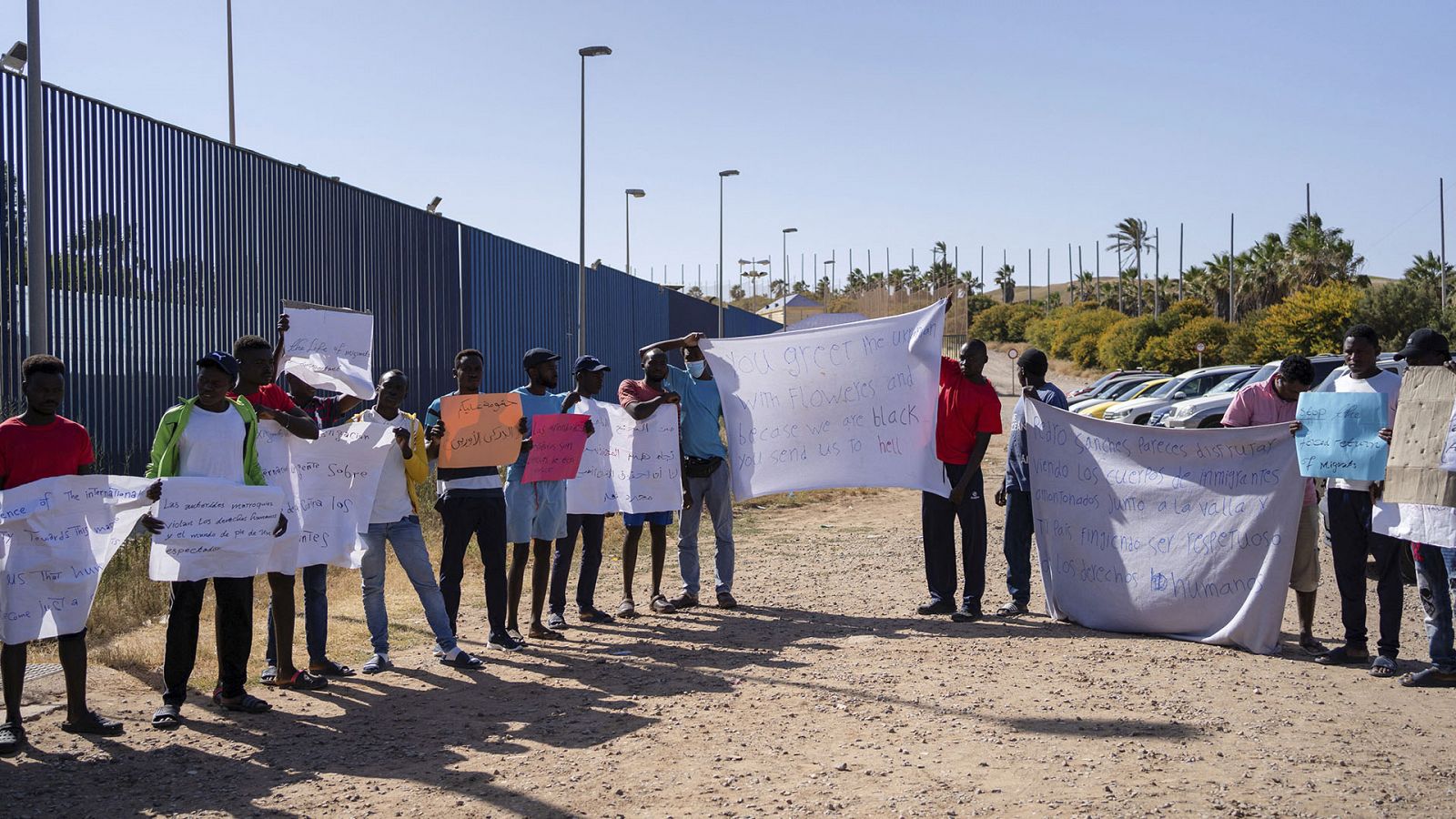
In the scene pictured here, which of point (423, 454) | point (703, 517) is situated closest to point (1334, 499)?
point (423, 454)

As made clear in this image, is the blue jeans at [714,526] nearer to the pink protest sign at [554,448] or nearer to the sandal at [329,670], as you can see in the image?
the pink protest sign at [554,448]

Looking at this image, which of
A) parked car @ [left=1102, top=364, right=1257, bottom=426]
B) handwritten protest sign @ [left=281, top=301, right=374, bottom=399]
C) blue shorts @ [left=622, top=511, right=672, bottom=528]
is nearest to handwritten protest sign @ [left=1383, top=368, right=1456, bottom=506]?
blue shorts @ [left=622, top=511, right=672, bottom=528]

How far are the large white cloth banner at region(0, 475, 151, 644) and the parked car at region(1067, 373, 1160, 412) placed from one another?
86.9ft

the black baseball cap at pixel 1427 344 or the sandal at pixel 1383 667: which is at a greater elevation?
the black baseball cap at pixel 1427 344

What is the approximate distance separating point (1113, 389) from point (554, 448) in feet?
84.6

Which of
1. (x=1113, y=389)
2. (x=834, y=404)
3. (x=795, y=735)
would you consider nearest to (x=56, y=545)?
(x=795, y=735)

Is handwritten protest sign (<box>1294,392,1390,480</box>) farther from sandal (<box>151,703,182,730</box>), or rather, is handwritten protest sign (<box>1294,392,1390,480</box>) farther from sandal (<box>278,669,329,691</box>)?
sandal (<box>151,703,182,730</box>)

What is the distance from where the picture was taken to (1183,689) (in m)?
6.55

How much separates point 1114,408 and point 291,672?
21386mm

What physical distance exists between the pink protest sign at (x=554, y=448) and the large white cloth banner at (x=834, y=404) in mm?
1331

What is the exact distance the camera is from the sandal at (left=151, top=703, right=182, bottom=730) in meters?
6.12

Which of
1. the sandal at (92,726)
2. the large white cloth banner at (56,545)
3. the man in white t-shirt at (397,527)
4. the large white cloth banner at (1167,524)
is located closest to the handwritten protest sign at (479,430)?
the man in white t-shirt at (397,527)

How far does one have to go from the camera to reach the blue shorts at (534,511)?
822 cm

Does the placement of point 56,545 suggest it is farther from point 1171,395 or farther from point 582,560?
point 1171,395
